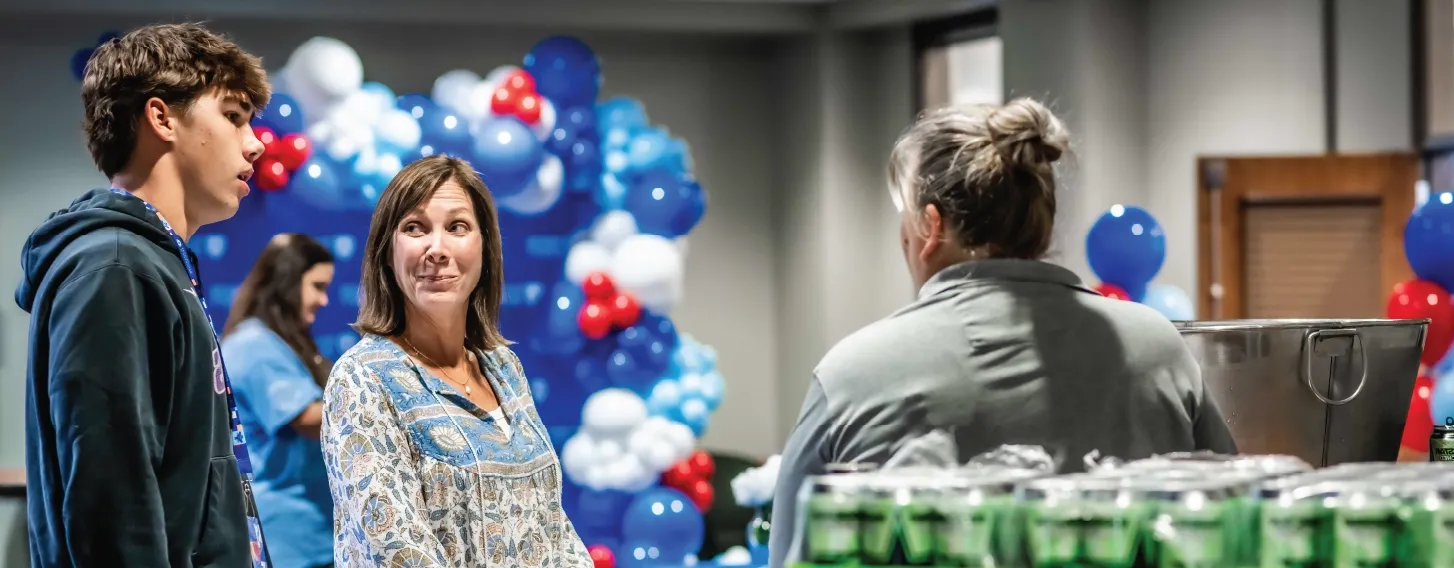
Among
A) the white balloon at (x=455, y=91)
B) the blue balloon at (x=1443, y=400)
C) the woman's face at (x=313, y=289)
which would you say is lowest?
the blue balloon at (x=1443, y=400)

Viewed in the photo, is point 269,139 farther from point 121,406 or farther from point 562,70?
point 121,406

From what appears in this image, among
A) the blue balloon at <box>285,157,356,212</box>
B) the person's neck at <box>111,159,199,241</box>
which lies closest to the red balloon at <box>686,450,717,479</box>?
the blue balloon at <box>285,157,356,212</box>

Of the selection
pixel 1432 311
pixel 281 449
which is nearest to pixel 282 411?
pixel 281 449

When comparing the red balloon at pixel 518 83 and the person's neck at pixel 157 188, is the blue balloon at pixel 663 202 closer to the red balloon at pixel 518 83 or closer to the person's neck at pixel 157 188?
the red balloon at pixel 518 83

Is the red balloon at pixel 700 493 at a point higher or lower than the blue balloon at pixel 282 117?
lower

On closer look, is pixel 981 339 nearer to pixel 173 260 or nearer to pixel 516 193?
pixel 173 260

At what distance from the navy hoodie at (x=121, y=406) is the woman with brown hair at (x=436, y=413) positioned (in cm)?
21

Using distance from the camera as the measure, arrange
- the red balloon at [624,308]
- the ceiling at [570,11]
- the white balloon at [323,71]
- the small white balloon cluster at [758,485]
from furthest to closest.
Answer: the ceiling at [570,11]
the red balloon at [624,308]
the white balloon at [323,71]
the small white balloon cluster at [758,485]

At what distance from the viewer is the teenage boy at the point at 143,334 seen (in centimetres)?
160

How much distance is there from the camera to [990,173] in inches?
61.7

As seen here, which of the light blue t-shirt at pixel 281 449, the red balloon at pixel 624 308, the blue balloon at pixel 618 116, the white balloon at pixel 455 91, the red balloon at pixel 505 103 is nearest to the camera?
the light blue t-shirt at pixel 281 449

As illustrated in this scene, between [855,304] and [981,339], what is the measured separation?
621 centimetres

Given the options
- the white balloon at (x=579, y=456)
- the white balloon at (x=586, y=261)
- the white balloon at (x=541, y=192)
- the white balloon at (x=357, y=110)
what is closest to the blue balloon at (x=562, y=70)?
the white balloon at (x=541, y=192)

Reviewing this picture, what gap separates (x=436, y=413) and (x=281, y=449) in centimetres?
204
